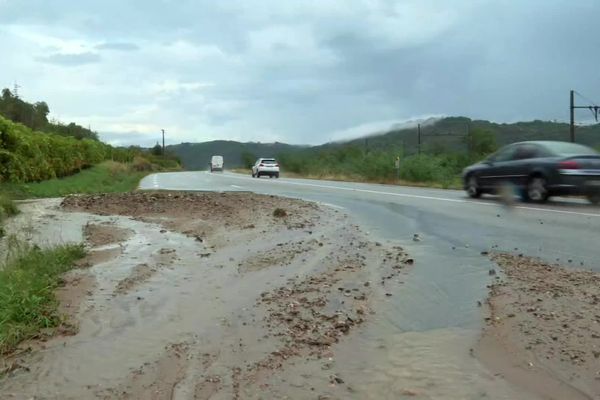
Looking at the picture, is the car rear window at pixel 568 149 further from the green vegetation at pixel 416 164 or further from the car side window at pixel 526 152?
the green vegetation at pixel 416 164

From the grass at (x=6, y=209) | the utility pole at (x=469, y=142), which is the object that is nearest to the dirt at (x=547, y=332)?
the grass at (x=6, y=209)

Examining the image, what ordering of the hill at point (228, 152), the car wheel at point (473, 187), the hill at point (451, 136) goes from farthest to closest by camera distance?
the hill at point (228, 152) < the hill at point (451, 136) < the car wheel at point (473, 187)

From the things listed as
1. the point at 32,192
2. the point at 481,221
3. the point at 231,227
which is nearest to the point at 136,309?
the point at 231,227

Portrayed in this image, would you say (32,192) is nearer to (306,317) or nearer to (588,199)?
(588,199)

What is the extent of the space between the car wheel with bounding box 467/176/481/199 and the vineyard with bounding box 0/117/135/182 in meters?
13.0

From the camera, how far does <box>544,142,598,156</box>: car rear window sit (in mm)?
14758

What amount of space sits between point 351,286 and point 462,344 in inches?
78.0

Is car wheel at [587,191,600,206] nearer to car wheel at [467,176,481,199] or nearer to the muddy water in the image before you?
car wheel at [467,176,481,199]

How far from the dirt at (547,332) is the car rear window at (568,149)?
27.2 feet

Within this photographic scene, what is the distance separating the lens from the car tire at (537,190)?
48.9 feet

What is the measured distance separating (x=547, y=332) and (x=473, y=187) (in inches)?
517

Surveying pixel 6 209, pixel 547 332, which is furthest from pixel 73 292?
pixel 6 209

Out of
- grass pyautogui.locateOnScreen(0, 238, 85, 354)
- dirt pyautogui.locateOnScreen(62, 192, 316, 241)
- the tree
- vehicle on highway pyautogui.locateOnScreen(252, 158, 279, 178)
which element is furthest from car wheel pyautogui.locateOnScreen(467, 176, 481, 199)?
vehicle on highway pyautogui.locateOnScreen(252, 158, 279, 178)

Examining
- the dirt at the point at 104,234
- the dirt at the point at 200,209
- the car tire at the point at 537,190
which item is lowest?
the dirt at the point at 104,234
